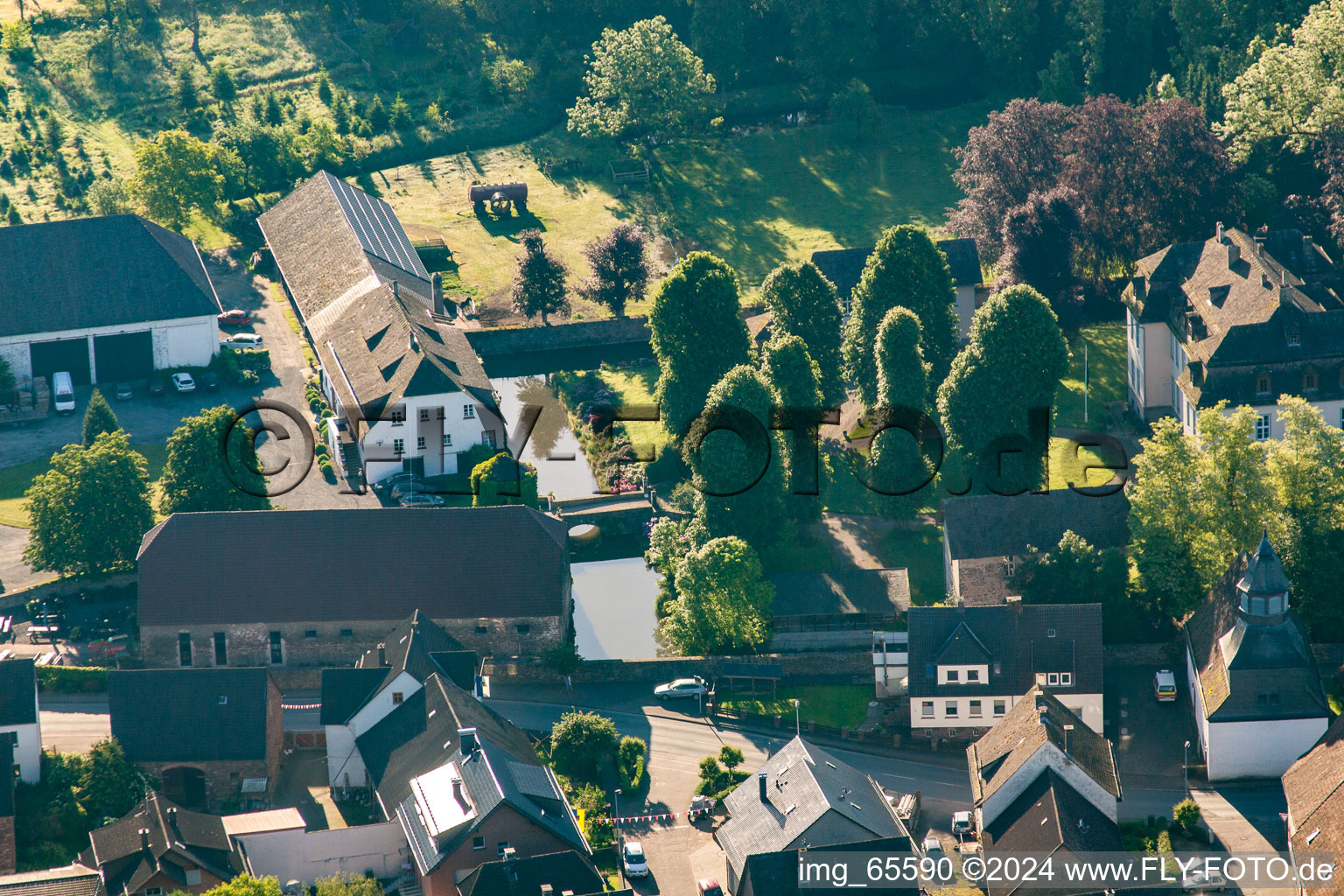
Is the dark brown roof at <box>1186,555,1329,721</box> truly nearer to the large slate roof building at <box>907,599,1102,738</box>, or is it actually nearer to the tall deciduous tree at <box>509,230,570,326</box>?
the large slate roof building at <box>907,599,1102,738</box>

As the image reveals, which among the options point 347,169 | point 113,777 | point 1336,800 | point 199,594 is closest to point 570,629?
point 199,594

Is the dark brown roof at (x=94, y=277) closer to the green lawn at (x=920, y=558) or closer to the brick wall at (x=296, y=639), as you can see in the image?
the brick wall at (x=296, y=639)

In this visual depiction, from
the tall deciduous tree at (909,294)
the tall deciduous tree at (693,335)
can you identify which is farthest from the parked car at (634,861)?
the tall deciduous tree at (909,294)

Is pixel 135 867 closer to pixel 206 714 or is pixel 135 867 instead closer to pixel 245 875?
pixel 245 875

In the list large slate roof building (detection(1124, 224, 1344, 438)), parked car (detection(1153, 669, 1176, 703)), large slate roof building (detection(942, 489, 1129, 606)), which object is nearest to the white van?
large slate roof building (detection(942, 489, 1129, 606))

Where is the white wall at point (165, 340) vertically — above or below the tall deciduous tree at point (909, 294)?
below

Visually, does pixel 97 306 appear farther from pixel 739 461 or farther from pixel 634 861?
pixel 634 861
